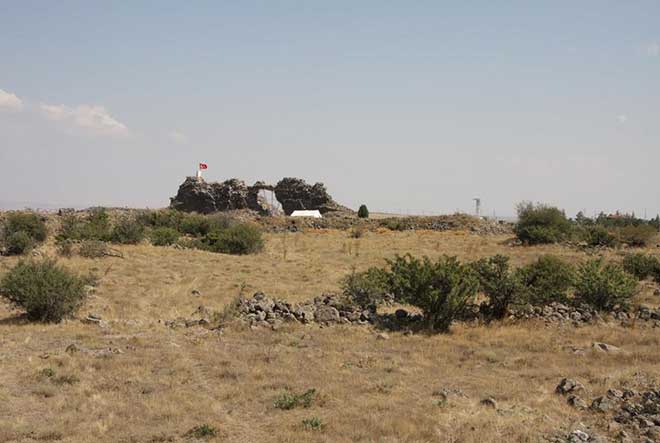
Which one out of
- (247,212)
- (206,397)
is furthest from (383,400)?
(247,212)

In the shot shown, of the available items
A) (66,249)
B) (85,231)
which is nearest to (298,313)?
(66,249)

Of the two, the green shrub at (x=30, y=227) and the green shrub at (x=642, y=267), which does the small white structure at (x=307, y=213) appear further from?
the green shrub at (x=642, y=267)

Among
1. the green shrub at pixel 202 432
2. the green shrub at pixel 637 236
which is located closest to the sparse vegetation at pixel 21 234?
the green shrub at pixel 202 432

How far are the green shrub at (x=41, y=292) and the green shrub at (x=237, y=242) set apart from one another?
647 inches

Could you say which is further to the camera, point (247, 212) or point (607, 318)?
point (247, 212)

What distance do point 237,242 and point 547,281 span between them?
60.9 feet

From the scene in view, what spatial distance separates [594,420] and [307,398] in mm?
4046

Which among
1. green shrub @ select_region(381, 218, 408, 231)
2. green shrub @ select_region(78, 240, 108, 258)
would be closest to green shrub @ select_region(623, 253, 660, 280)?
green shrub @ select_region(78, 240, 108, 258)

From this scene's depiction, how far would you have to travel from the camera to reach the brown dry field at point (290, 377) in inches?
301

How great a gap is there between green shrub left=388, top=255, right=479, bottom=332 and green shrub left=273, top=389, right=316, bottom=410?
6.28m

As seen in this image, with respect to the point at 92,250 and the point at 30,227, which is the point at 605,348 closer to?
the point at 92,250

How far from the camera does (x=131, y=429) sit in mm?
7559

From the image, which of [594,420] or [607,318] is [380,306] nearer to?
[607,318]

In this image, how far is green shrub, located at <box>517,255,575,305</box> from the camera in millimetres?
16766
